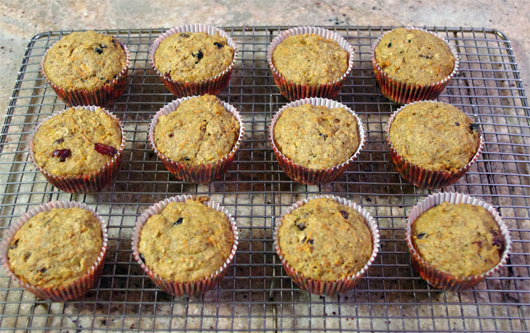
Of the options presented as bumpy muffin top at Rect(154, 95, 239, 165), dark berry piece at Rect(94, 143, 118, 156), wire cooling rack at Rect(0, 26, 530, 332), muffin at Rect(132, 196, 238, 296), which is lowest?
wire cooling rack at Rect(0, 26, 530, 332)

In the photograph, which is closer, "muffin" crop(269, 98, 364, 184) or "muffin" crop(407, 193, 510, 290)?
"muffin" crop(407, 193, 510, 290)

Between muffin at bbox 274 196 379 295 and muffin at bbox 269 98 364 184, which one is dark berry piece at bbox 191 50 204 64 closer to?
muffin at bbox 269 98 364 184

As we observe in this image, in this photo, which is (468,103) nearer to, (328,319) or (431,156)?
(431,156)

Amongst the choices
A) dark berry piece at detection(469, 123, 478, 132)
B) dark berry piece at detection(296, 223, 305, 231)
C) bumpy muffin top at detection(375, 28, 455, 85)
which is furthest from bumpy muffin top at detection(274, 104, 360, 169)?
dark berry piece at detection(469, 123, 478, 132)

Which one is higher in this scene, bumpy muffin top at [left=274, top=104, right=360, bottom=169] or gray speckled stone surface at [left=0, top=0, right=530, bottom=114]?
bumpy muffin top at [left=274, top=104, right=360, bottom=169]

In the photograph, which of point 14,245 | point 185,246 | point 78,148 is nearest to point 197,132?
point 78,148

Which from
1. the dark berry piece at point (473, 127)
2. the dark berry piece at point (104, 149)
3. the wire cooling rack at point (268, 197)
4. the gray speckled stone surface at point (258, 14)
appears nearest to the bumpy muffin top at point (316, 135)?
the wire cooling rack at point (268, 197)

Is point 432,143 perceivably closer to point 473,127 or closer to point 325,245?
point 473,127
